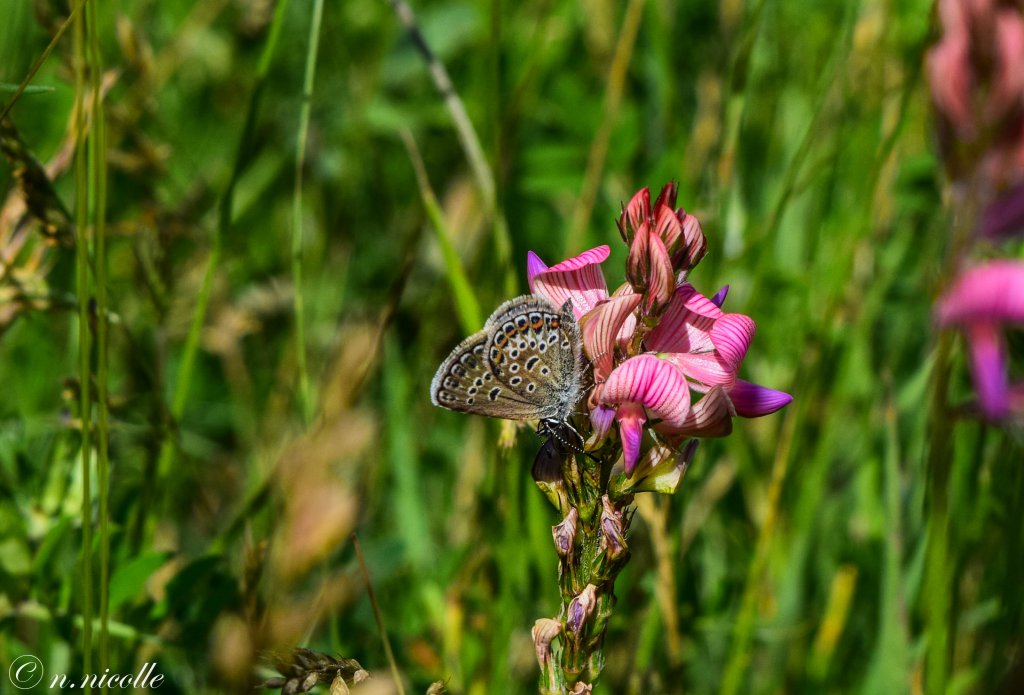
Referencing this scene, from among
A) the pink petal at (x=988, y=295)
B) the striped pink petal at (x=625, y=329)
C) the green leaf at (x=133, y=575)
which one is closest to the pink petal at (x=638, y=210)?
the striped pink petal at (x=625, y=329)

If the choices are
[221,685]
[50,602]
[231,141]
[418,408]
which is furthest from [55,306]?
[231,141]

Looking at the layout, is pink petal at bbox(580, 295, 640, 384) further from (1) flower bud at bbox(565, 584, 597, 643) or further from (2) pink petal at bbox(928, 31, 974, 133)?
(2) pink petal at bbox(928, 31, 974, 133)

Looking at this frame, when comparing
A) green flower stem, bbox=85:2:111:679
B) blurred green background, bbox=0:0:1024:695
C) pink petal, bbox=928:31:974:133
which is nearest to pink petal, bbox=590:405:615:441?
blurred green background, bbox=0:0:1024:695

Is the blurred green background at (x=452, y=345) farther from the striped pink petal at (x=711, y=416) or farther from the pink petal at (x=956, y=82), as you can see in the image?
the striped pink petal at (x=711, y=416)

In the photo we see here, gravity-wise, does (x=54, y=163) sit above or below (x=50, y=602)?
above

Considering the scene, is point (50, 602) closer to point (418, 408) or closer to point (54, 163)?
point (54, 163)

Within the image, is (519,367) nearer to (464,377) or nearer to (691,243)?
(464,377)

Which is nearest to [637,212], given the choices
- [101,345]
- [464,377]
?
[464,377]
